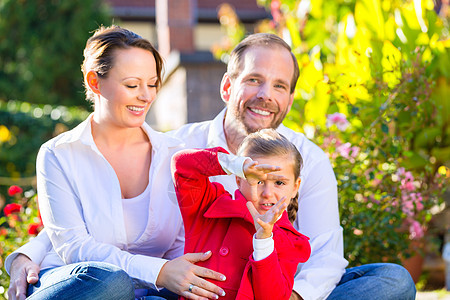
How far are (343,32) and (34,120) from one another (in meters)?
4.01

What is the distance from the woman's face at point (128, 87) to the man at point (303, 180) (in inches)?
15.4

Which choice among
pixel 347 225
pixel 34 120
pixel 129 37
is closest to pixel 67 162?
pixel 129 37

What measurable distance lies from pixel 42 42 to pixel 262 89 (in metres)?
8.97

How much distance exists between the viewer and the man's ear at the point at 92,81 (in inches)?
100

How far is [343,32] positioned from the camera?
471 centimetres

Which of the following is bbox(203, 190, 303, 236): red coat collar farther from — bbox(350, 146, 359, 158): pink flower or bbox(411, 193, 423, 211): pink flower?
bbox(411, 193, 423, 211): pink flower

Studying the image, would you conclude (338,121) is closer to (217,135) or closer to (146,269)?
(217,135)

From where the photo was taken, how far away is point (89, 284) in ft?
7.16

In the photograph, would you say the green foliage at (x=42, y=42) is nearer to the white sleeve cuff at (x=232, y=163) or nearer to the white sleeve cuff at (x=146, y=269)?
the white sleeve cuff at (x=146, y=269)

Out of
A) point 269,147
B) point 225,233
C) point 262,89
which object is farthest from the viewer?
point 262,89

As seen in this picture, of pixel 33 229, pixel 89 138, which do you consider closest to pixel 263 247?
pixel 89 138

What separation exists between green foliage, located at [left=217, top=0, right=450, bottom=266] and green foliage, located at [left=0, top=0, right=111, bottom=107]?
695 cm

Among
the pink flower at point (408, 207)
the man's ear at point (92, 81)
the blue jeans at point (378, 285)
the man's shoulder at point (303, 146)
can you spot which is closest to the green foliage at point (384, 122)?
the pink flower at point (408, 207)

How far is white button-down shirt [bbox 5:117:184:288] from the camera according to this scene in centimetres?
244
